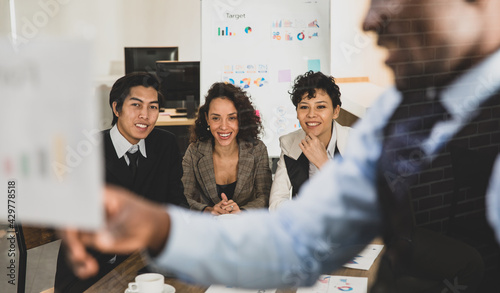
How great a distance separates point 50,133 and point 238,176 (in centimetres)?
182

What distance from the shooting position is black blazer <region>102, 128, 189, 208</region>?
1.64 metres

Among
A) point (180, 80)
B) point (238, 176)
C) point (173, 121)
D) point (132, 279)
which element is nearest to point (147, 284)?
point (132, 279)

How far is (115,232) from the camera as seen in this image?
0.31 m

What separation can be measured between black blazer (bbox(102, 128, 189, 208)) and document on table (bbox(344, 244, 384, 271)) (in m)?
0.75

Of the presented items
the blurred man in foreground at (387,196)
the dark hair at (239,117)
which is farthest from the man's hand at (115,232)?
the dark hair at (239,117)

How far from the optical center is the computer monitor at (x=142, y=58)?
4.22 metres

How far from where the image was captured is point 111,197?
306 mm

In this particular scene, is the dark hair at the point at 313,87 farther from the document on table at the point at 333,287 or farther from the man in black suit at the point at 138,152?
the document on table at the point at 333,287

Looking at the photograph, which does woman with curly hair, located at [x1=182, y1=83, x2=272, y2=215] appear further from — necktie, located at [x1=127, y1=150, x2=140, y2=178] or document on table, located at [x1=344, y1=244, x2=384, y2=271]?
document on table, located at [x1=344, y1=244, x2=384, y2=271]

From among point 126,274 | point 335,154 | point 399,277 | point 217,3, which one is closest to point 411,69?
point 399,277

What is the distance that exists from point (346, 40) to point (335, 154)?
2.24m

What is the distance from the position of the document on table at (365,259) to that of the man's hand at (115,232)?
1046mm

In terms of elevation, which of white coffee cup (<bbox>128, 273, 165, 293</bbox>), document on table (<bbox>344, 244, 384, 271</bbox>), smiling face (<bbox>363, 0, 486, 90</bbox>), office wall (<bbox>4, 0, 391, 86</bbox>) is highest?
office wall (<bbox>4, 0, 391, 86</bbox>)

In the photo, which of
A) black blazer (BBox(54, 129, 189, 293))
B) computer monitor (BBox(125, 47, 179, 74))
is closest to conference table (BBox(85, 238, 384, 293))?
black blazer (BBox(54, 129, 189, 293))
